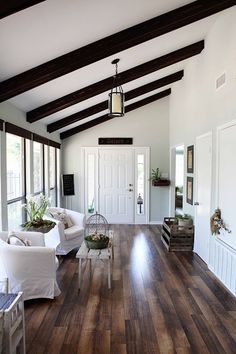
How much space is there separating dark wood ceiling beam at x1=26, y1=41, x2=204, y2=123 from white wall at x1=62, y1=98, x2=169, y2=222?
8.95 ft

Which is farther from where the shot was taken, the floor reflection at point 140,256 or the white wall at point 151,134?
the white wall at point 151,134

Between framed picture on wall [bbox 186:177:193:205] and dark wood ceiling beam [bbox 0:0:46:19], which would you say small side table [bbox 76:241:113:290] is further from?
dark wood ceiling beam [bbox 0:0:46:19]

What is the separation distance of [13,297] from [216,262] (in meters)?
3.00

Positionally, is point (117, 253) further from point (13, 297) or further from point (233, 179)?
point (13, 297)

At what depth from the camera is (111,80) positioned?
16.3ft

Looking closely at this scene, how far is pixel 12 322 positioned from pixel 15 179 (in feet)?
9.68

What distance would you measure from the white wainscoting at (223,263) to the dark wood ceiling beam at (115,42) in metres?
2.85

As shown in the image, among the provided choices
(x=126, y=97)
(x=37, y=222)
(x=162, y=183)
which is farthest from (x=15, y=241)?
(x=162, y=183)

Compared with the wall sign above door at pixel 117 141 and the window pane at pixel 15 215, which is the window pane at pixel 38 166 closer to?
the window pane at pixel 15 215

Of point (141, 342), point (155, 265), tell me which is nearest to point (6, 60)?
point (141, 342)

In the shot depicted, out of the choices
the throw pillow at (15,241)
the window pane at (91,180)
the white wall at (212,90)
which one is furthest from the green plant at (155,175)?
the throw pillow at (15,241)

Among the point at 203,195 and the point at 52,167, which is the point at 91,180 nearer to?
the point at 52,167

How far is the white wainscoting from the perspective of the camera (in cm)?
354

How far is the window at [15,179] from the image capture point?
435cm
